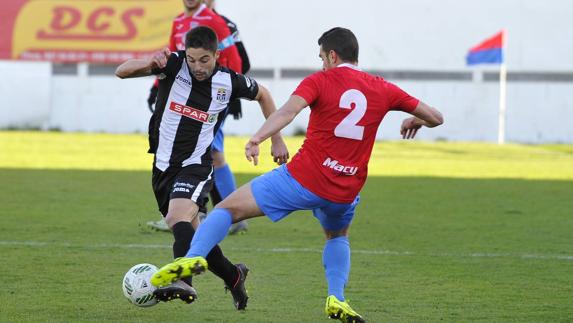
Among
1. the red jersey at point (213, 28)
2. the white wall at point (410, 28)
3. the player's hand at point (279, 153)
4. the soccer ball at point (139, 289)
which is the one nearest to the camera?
the soccer ball at point (139, 289)

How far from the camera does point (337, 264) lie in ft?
20.4

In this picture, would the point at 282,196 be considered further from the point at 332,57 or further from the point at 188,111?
the point at 188,111

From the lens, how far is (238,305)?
640 centimetres

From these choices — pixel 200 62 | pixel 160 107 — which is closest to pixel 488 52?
pixel 160 107

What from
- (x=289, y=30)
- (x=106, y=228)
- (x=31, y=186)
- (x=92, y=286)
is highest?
(x=92, y=286)

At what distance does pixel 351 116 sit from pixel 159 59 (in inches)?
51.6

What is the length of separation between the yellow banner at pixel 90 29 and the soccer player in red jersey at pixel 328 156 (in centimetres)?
2446

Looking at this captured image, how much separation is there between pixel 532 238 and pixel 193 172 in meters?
4.81

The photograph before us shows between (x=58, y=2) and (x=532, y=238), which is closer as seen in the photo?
(x=532, y=238)

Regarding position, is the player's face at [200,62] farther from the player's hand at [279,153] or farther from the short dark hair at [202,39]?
the player's hand at [279,153]

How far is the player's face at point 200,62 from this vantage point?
640 cm

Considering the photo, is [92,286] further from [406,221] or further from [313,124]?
[406,221]

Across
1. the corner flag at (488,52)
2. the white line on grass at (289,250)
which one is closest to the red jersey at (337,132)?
the white line on grass at (289,250)

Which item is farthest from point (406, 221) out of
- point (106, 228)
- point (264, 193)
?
point (264, 193)
